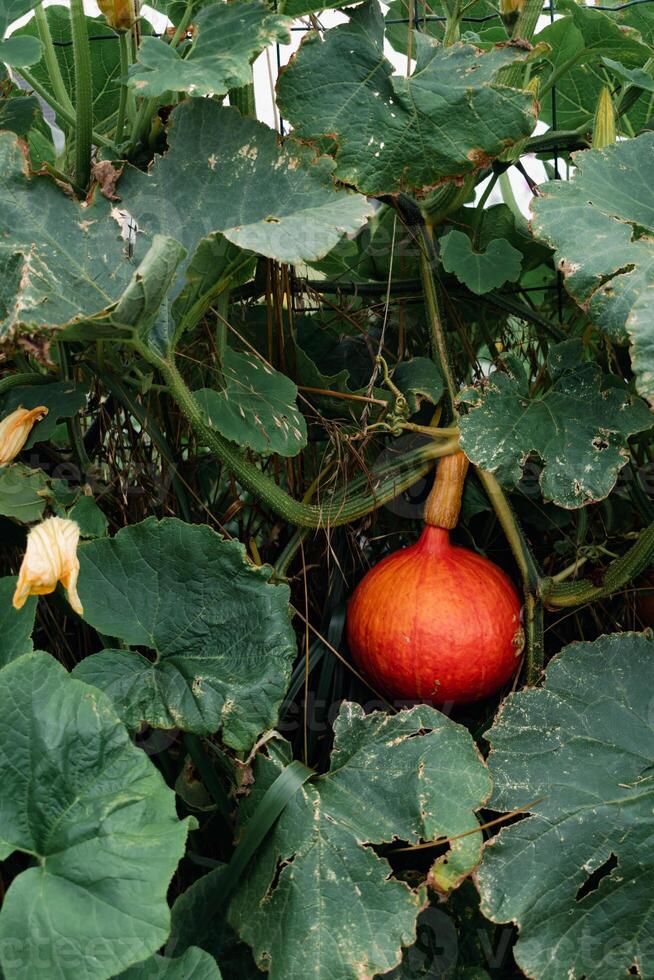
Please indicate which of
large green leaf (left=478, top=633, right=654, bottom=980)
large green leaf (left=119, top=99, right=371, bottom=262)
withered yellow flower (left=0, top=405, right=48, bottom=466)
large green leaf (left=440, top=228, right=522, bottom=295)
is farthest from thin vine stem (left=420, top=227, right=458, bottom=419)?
withered yellow flower (left=0, top=405, right=48, bottom=466)

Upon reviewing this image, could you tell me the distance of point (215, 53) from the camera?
3.32 feet

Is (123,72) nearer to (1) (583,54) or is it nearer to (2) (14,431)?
(2) (14,431)

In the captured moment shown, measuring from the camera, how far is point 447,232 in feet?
4.29

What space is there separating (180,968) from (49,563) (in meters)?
0.37

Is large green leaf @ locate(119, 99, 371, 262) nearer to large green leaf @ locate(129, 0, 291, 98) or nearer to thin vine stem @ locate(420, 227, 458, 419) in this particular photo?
large green leaf @ locate(129, 0, 291, 98)

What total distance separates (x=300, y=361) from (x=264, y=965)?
693 millimetres

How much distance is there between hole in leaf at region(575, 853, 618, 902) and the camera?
39.4 inches

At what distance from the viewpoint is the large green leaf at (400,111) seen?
1.07 m

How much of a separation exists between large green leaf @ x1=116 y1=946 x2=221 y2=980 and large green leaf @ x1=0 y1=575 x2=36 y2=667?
0.31 meters

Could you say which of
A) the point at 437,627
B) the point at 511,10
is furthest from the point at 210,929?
the point at 511,10

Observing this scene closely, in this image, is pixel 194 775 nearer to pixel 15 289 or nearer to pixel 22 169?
pixel 15 289

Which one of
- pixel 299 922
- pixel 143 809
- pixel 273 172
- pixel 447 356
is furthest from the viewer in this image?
pixel 447 356

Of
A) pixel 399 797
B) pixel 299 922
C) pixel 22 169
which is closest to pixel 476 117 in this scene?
pixel 22 169

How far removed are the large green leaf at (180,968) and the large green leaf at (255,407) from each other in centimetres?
50
